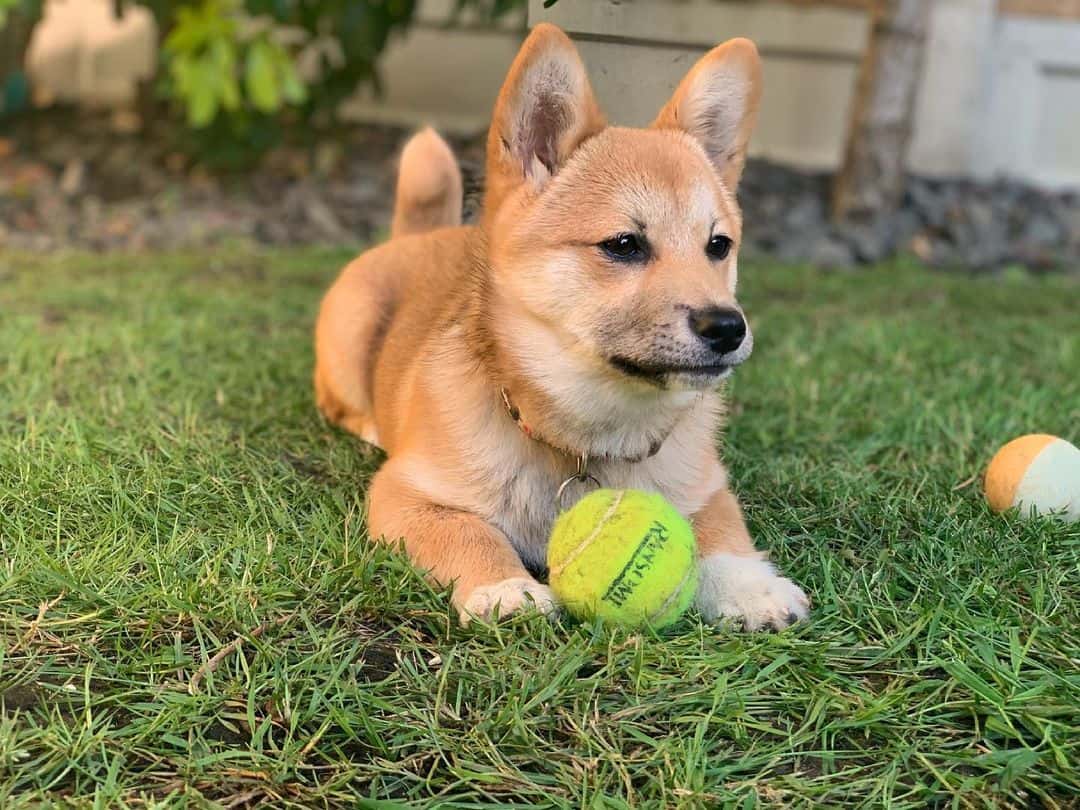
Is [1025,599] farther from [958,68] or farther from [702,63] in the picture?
[958,68]

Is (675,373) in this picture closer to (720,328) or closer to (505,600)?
(720,328)

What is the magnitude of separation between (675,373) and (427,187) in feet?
7.26

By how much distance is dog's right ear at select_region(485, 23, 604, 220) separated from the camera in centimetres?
288

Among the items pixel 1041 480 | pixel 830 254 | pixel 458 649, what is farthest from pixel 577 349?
pixel 830 254

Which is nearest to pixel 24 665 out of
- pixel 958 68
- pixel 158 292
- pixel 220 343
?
pixel 220 343

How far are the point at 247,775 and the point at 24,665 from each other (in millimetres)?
575

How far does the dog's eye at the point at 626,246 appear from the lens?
9.27ft

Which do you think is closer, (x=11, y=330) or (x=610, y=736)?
(x=610, y=736)

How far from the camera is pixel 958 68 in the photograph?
9.36 m

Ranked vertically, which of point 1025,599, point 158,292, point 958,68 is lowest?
point 158,292

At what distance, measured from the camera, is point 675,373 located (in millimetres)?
2621

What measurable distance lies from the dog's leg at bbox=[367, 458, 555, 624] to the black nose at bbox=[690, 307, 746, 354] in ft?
2.23

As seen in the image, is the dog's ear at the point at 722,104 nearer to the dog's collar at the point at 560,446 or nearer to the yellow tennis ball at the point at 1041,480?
the dog's collar at the point at 560,446

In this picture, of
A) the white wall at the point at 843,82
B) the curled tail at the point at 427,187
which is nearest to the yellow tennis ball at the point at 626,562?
the curled tail at the point at 427,187
